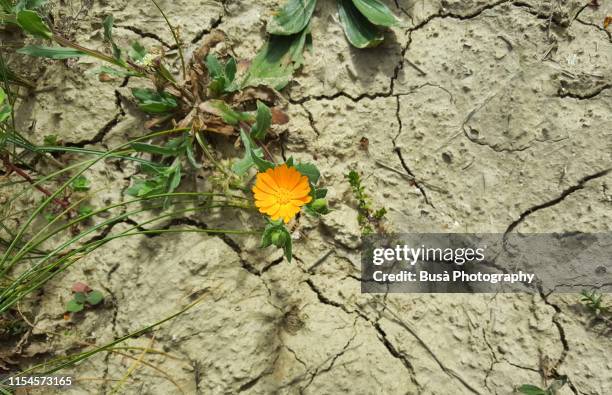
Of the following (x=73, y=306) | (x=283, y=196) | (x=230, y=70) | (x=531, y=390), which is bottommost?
(x=531, y=390)

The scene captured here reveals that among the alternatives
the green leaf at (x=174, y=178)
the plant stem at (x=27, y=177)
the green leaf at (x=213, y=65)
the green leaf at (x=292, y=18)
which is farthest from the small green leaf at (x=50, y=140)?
the green leaf at (x=292, y=18)

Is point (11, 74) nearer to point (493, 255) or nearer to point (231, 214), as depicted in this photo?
point (231, 214)

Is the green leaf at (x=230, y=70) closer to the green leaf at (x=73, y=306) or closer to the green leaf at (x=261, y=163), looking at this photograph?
the green leaf at (x=261, y=163)

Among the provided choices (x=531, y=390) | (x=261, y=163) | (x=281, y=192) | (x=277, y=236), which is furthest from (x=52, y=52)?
(x=531, y=390)

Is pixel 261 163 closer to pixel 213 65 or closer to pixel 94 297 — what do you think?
pixel 213 65

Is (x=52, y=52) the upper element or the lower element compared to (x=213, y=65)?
lower
